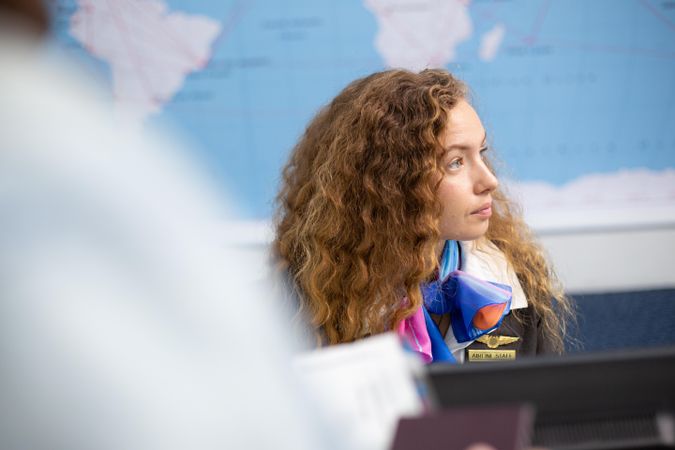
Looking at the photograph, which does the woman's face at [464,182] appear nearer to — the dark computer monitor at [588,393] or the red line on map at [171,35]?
the dark computer monitor at [588,393]

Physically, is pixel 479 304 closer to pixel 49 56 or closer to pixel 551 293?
pixel 551 293

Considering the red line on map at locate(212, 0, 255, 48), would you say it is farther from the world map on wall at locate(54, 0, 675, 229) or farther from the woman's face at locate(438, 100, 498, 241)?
the woman's face at locate(438, 100, 498, 241)

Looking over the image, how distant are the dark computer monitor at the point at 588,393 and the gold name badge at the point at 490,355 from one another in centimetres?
73

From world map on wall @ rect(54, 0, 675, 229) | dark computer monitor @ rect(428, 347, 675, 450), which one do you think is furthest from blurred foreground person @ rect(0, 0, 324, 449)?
world map on wall @ rect(54, 0, 675, 229)

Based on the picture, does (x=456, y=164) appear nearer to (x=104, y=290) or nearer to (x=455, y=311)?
(x=455, y=311)

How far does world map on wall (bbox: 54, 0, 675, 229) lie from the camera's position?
1996 millimetres

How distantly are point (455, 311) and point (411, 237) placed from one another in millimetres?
152

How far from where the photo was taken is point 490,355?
1.34 meters

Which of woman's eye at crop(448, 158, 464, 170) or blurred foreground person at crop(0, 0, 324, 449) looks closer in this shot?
blurred foreground person at crop(0, 0, 324, 449)

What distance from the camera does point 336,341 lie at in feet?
4.22

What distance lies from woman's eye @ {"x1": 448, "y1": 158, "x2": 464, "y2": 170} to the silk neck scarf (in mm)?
183

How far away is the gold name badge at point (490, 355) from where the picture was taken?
52.1 inches

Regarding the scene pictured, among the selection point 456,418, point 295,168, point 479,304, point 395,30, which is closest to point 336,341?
point 479,304

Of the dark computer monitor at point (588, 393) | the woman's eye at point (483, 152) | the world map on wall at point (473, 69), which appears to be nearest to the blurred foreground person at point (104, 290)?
the dark computer monitor at point (588, 393)
